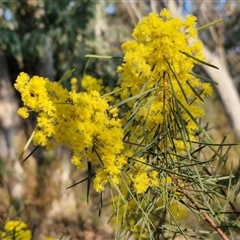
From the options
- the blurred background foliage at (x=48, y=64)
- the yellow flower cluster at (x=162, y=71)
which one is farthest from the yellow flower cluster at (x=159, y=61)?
the blurred background foliage at (x=48, y=64)

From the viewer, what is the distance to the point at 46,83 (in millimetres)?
868

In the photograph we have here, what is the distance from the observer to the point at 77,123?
84cm

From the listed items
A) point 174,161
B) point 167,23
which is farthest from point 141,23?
point 174,161

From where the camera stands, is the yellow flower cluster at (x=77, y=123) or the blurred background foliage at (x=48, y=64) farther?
the blurred background foliage at (x=48, y=64)

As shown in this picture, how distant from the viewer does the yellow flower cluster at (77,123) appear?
0.84 meters

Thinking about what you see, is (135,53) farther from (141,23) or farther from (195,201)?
(195,201)

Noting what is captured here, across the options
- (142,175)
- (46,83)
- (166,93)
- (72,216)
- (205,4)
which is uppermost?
(205,4)

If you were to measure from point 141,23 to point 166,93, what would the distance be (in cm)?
14

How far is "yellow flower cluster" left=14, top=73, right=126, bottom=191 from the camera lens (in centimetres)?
84

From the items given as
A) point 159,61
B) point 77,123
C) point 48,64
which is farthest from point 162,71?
point 48,64

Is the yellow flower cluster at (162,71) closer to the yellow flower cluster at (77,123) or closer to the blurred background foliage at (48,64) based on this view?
the yellow flower cluster at (77,123)

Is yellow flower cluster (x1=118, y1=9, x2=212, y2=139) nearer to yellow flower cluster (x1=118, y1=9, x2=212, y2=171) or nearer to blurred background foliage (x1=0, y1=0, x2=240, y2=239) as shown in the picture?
yellow flower cluster (x1=118, y1=9, x2=212, y2=171)

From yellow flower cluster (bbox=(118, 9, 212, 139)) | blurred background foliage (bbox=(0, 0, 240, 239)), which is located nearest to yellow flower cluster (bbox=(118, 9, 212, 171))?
yellow flower cluster (bbox=(118, 9, 212, 139))

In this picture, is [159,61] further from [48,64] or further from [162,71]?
[48,64]
